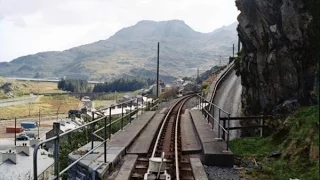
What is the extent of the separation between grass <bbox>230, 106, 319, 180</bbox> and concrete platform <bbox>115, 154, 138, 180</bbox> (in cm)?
273

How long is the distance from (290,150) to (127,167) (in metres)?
4.24

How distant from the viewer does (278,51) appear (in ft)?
54.5

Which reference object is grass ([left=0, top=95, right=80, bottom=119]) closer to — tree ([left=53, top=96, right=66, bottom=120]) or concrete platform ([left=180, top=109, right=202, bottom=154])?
tree ([left=53, top=96, right=66, bottom=120])

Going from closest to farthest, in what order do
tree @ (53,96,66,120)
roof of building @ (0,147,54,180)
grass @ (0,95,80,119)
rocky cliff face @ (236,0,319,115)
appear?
1. rocky cliff face @ (236,0,319,115)
2. roof of building @ (0,147,54,180)
3. grass @ (0,95,80,119)
4. tree @ (53,96,66,120)

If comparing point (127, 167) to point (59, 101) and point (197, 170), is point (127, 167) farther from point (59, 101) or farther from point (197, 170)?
point (59, 101)

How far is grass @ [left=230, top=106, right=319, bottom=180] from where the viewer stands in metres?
8.16

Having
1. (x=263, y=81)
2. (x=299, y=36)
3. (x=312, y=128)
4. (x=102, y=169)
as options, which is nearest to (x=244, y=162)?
(x=312, y=128)

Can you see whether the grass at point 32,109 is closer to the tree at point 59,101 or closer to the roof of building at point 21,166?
the tree at point 59,101

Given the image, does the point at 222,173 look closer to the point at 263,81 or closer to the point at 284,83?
the point at 284,83

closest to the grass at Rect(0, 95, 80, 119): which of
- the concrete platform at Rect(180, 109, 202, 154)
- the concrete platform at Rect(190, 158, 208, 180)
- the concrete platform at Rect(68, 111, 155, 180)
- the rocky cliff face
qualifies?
the rocky cliff face

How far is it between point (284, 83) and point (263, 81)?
10.2 ft

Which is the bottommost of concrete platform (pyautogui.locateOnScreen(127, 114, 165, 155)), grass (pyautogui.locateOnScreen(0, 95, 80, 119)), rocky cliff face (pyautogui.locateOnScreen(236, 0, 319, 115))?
grass (pyautogui.locateOnScreen(0, 95, 80, 119))

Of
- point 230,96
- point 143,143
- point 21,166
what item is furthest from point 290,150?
point 21,166

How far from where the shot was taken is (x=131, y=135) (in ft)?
45.2
